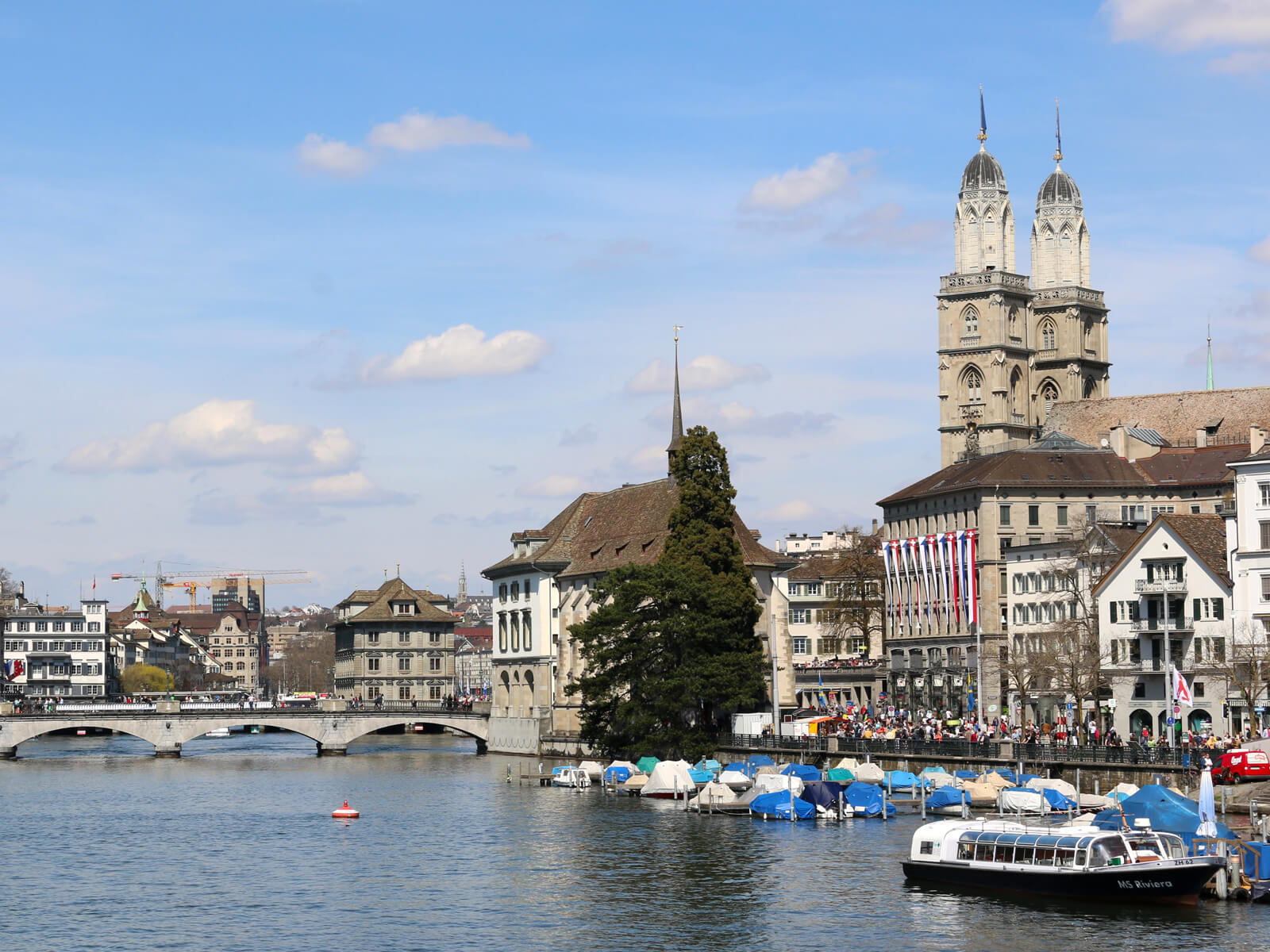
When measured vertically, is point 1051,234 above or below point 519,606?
above

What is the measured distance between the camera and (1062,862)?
53.1m

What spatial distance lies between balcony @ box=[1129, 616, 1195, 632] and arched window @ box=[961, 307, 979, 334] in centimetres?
7831

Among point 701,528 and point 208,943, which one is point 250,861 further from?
point 701,528

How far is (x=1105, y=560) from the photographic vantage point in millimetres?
104625

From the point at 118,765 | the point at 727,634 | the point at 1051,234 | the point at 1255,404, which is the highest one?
the point at 1051,234

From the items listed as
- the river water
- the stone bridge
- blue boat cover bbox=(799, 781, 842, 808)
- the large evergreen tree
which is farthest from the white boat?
the stone bridge

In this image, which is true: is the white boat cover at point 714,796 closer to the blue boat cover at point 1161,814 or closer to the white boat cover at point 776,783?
the white boat cover at point 776,783

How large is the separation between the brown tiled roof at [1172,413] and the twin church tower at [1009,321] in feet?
15.3

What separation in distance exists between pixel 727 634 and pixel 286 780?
1172 inches

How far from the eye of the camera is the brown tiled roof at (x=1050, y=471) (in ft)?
436

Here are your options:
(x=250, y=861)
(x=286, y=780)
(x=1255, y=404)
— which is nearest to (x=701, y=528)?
(x=286, y=780)

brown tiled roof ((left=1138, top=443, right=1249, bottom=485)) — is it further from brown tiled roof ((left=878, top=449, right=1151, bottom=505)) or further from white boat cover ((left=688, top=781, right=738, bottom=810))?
white boat cover ((left=688, top=781, right=738, bottom=810))

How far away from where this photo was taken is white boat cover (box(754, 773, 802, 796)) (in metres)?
78.4

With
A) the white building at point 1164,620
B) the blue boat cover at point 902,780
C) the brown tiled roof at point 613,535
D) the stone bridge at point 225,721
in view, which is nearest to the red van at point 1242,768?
the blue boat cover at point 902,780
